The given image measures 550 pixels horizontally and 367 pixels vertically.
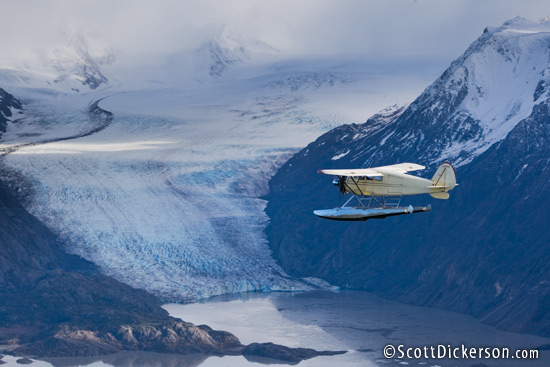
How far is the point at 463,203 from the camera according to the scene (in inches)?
5940

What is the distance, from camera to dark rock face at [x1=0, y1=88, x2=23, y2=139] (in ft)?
596

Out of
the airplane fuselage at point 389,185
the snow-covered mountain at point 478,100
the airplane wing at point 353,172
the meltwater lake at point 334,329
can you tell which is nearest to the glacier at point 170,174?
the meltwater lake at point 334,329

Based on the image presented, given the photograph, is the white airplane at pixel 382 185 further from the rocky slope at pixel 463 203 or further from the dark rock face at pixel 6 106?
the dark rock face at pixel 6 106

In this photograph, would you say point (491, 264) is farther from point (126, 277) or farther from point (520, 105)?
point (126, 277)

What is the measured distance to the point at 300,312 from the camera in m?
138

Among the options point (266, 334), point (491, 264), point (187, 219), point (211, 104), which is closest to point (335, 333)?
point (266, 334)

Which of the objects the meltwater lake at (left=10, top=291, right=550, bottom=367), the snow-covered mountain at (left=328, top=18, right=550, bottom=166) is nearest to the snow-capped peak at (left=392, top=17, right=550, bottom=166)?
the snow-covered mountain at (left=328, top=18, right=550, bottom=166)

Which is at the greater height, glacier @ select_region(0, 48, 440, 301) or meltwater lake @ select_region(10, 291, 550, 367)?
glacier @ select_region(0, 48, 440, 301)

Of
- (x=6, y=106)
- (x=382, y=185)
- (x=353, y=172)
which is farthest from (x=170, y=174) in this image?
(x=353, y=172)

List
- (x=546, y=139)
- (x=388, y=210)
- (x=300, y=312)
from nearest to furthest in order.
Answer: (x=388, y=210) < (x=300, y=312) < (x=546, y=139)

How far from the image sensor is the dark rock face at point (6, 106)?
18176 centimetres

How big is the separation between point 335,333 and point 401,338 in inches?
254

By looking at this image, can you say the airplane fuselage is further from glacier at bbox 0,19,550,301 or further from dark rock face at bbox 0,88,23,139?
dark rock face at bbox 0,88,23,139

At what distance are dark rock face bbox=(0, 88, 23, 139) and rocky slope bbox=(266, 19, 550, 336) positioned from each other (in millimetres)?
35245
